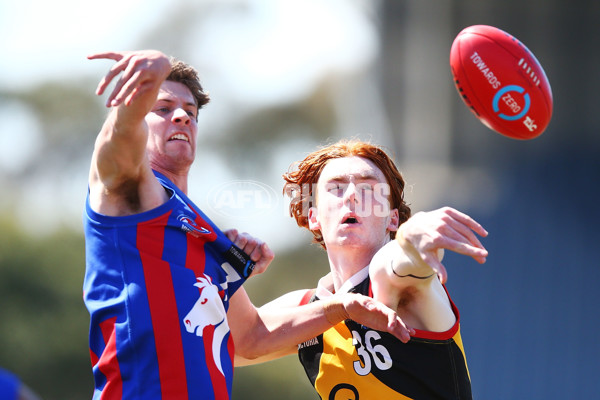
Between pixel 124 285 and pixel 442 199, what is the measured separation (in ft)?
22.7

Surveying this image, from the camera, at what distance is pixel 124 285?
338 cm

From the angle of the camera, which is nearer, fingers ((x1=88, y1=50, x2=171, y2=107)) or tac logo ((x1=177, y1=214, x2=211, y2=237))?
fingers ((x1=88, y1=50, x2=171, y2=107))

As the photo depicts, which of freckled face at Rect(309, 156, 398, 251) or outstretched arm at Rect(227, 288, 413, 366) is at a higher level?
freckled face at Rect(309, 156, 398, 251)

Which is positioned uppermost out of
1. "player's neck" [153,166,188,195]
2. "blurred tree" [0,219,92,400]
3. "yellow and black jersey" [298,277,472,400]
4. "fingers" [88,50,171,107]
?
"fingers" [88,50,171,107]

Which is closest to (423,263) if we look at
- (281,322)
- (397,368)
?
(397,368)

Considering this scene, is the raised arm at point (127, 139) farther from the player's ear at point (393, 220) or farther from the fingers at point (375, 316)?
the player's ear at point (393, 220)

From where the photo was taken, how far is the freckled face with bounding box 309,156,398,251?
4.14m

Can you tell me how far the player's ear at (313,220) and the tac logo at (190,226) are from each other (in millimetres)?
984

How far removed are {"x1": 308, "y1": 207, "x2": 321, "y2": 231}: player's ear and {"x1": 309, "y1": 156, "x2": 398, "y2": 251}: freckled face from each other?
0.12 m

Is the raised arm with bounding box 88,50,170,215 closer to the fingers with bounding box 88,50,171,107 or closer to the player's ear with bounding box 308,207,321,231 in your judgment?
the fingers with bounding box 88,50,171,107

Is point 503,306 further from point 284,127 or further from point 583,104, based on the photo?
point 284,127

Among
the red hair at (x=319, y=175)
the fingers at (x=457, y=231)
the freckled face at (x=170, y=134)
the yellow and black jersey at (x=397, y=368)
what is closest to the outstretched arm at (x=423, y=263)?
the fingers at (x=457, y=231)

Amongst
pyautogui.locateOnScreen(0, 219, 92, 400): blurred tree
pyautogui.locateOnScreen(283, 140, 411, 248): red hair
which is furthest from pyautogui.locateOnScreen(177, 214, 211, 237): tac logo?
pyautogui.locateOnScreen(0, 219, 92, 400): blurred tree

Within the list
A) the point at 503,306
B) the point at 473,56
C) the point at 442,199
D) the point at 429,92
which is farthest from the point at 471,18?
the point at 473,56
